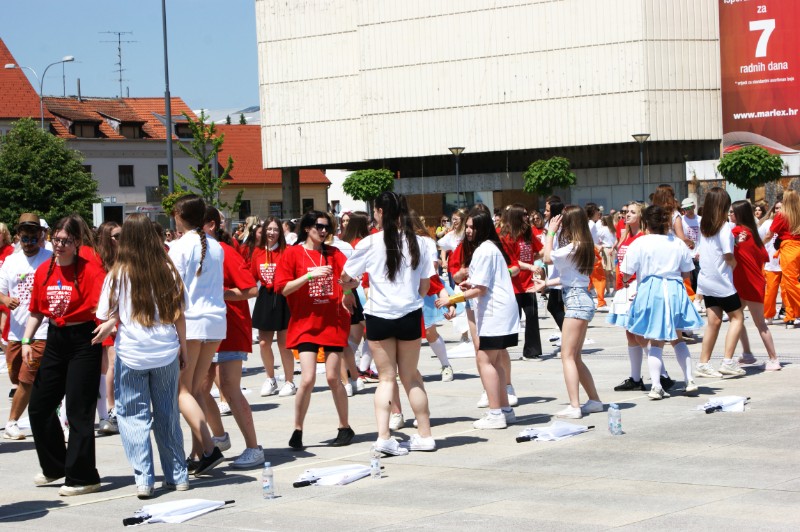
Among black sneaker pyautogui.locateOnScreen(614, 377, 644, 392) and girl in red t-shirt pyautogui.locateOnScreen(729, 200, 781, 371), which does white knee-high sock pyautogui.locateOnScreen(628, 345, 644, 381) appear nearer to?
black sneaker pyautogui.locateOnScreen(614, 377, 644, 392)

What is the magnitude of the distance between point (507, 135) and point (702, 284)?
49193 mm

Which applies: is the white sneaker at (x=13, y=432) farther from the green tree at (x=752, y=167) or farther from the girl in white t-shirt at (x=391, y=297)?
the green tree at (x=752, y=167)

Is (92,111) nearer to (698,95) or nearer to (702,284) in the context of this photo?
(698,95)

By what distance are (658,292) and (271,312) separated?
13.9 feet

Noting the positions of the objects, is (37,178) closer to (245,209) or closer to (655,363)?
(245,209)

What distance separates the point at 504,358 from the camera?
34.9ft

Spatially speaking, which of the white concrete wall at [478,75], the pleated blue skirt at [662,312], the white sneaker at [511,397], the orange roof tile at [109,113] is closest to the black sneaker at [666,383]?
the pleated blue skirt at [662,312]

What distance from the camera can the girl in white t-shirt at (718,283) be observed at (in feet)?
41.6

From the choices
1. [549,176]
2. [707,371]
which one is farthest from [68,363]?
[549,176]

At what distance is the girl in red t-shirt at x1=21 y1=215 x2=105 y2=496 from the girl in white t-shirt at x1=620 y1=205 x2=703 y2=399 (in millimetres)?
4870

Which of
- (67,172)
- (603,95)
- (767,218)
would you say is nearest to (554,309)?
(767,218)

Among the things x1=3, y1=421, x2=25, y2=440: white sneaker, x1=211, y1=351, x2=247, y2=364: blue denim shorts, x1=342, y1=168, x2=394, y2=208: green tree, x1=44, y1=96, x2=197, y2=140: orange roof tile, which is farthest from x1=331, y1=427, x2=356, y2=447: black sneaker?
x1=44, y1=96, x2=197, y2=140: orange roof tile

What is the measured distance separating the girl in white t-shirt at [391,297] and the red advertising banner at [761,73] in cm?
5018

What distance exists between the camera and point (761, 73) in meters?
57.7
